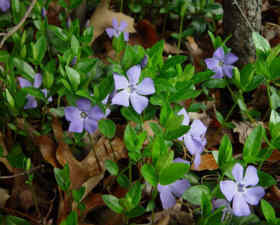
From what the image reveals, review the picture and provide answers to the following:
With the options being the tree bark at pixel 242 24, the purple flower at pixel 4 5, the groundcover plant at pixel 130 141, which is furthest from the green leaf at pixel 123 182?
the purple flower at pixel 4 5

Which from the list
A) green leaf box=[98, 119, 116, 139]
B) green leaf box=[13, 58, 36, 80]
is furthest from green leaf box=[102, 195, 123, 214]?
green leaf box=[13, 58, 36, 80]

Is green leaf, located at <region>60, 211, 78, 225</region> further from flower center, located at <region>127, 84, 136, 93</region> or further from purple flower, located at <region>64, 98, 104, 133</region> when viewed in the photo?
flower center, located at <region>127, 84, 136, 93</region>

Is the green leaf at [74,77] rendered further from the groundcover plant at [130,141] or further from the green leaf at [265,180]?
the green leaf at [265,180]

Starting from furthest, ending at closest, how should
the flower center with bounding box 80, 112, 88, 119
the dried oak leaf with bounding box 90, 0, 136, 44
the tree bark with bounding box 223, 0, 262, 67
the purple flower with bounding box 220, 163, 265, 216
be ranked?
the dried oak leaf with bounding box 90, 0, 136, 44, the tree bark with bounding box 223, 0, 262, 67, the flower center with bounding box 80, 112, 88, 119, the purple flower with bounding box 220, 163, 265, 216

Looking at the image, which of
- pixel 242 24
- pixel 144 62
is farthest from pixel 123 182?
pixel 242 24

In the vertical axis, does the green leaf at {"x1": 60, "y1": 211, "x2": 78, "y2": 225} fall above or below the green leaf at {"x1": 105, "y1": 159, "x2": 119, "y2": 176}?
below

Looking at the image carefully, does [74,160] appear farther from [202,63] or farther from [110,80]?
[202,63]

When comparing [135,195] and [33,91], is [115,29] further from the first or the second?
[135,195]
